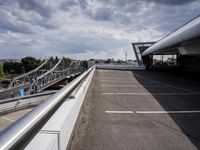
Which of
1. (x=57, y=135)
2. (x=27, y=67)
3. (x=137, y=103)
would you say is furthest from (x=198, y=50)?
(x=27, y=67)

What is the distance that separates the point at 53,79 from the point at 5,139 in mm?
66567

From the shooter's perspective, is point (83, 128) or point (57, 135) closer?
point (57, 135)

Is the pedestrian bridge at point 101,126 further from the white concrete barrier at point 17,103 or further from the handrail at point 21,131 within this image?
the white concrete barrier at point 17,103

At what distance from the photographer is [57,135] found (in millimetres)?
3229

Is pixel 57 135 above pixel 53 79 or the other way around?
above

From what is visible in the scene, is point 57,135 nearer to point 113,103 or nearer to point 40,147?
point 40,147

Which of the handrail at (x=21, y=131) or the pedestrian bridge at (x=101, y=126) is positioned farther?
the pedestrian bridge at (x=101, y=126)

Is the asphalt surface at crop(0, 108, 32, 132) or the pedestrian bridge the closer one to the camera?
the pedestrian bridge

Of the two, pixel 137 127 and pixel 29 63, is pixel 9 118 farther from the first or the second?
pixel 29 63

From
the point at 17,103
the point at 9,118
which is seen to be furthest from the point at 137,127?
the point at 17,103

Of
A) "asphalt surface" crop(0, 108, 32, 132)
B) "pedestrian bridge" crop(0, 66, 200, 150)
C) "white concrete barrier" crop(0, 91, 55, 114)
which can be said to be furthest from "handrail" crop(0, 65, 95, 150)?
"white concrete barrier" crop(0, 91, 55, 114)

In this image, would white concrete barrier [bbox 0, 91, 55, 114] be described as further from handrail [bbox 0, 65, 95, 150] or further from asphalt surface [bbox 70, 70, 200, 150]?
handrail [bbox 0, 65, 95, 150]

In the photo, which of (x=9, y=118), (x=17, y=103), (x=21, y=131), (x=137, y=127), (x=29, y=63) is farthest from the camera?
(x=29, y=63)

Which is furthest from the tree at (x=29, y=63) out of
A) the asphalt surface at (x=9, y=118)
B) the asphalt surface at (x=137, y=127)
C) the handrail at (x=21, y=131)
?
the handrail at (x=21, y=131)
